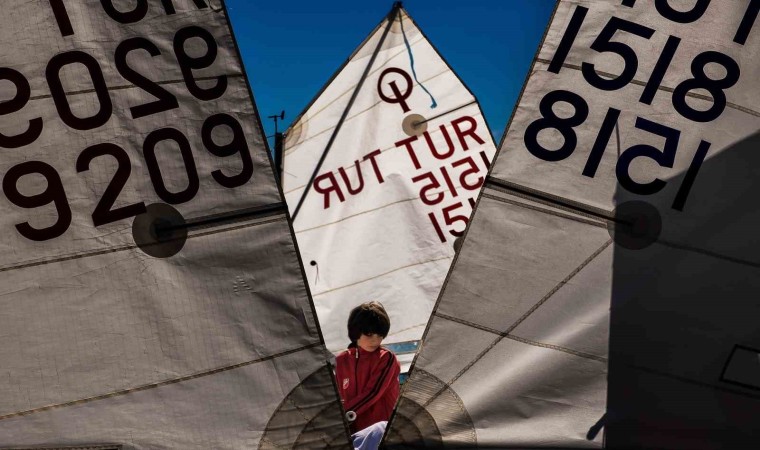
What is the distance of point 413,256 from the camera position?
930 centimetres

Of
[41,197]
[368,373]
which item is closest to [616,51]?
[368,373]

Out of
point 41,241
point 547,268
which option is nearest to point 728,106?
point 547,268

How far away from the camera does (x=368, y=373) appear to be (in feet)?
14.2

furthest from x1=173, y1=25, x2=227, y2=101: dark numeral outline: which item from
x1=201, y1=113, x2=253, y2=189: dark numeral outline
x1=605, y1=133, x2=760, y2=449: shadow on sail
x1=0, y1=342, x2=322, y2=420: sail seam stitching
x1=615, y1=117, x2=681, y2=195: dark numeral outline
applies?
x1=605, y1=133, x2=760, y2=449: shadow on sail

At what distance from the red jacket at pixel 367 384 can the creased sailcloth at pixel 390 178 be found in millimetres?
4905

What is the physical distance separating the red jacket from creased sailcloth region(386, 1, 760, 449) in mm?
608

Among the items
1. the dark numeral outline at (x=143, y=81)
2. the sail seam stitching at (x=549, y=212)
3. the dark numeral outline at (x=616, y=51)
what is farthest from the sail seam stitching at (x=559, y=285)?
the dark numeral outline at (x=143, y=81)

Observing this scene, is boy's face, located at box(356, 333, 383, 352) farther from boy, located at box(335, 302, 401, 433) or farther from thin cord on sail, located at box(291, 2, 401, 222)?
thin cord on sail, located at box(291, 2, 401, 222)

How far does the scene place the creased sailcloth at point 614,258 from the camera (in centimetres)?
366

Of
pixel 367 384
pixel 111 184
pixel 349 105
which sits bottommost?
pixel 367 384

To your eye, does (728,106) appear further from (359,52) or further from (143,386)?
(359,52)

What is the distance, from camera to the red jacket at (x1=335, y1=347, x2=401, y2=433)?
167 inches

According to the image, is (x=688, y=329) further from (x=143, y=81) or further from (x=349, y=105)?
(x=349, y=105)

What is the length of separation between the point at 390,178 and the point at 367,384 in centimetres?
523
